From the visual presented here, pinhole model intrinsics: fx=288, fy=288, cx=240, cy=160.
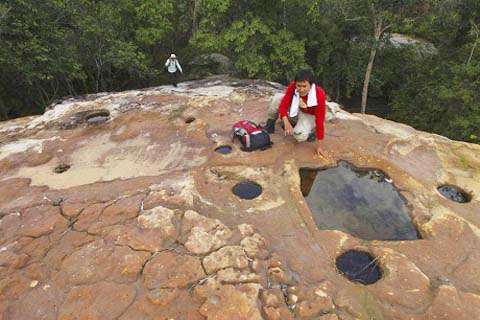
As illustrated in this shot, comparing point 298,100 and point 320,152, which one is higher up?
point 298,100

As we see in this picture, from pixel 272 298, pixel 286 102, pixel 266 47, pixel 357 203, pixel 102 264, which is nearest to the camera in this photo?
pixel 272 298

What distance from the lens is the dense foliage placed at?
889 centimetres

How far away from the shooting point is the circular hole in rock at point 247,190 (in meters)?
3.57

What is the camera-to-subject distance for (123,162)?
4457mm

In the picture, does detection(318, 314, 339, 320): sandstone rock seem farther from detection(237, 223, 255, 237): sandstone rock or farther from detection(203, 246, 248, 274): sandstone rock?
detection(237, 223, 255, 237): sandstone rock

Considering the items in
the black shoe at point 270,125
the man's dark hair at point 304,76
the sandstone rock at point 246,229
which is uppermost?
the man's dark hair at point 304,76

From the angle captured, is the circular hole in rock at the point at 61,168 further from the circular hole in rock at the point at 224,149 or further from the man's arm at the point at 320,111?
the man's arm at the point at 320,111

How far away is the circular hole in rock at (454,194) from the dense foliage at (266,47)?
222 inches

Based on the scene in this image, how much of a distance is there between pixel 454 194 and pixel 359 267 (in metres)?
2.04

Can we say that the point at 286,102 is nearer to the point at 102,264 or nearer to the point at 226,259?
the point at 226,259

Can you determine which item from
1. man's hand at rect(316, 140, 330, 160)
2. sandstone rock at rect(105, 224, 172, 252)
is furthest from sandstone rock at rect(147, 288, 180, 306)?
man's hand at rect(316, 140, 330, 160)

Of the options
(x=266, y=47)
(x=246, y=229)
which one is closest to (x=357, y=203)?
(x=246, y=229)

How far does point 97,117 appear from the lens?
20.4 ft

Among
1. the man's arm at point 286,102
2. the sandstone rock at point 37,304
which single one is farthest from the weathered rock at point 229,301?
the man's arm at point 286,102
